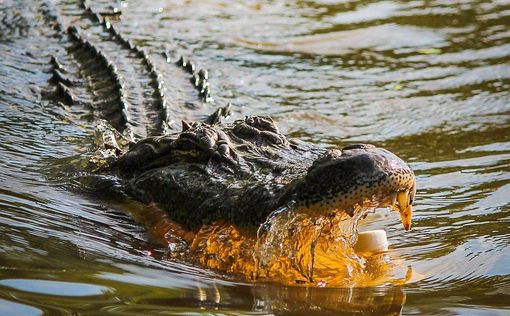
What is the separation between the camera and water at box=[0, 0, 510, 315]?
3.50 m

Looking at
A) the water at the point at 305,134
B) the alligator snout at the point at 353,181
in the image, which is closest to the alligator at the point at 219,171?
the alligator snout at the point at 353,181

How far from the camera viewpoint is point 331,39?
9562 millimetres

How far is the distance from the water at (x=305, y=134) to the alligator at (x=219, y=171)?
178 mm

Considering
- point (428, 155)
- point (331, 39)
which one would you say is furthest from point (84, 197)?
point (331, 39)

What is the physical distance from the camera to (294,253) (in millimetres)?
3889

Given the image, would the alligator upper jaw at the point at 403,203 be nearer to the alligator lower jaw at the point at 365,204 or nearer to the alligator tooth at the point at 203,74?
the alligator lower jaw at the point at 365,204

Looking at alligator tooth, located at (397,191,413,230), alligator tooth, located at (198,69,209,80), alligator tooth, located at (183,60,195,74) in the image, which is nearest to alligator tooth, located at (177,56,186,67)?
A: alligator tooth, located at (183,60,195,74)

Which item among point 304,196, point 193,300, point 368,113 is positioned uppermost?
point 304,196

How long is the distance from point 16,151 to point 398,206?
8.87ft

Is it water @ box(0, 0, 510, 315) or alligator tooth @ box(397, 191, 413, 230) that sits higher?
alligator tooth @ box(397, 191, 413, 230)

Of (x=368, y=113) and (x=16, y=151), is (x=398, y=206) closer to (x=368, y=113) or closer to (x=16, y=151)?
(x=16, y=151)

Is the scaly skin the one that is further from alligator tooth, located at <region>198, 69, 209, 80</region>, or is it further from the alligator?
alligator tooth, located at <region>198, 69, 209, 80</region>

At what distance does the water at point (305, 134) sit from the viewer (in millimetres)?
3502

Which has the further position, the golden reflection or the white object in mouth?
the white object in mouth
